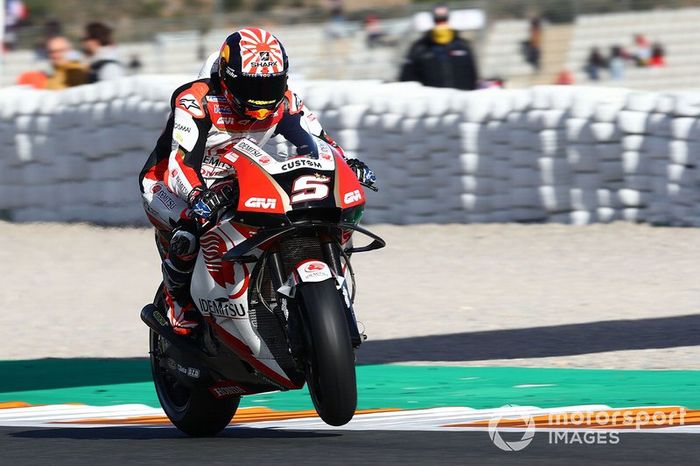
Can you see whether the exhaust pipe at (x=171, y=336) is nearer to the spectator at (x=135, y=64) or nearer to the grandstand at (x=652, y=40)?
the grandstand at (x=652, y=40)

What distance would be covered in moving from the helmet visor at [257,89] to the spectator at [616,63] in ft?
33.4

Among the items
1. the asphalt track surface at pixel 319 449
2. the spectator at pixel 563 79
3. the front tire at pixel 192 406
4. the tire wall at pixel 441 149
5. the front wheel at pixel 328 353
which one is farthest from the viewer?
the spectator at pixel 563 79

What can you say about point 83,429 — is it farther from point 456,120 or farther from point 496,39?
point 496,39

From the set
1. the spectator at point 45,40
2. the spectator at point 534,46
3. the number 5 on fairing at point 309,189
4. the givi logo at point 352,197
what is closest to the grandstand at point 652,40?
the spectator at point 534,46

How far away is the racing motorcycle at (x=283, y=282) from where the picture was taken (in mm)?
4988

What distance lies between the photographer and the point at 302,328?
16.6ft

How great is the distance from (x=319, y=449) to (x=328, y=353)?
0.49 meters

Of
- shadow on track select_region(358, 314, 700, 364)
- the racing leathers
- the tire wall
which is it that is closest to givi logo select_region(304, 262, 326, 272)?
the racing leathers

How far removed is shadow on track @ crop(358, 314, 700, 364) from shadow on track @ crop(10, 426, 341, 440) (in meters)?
2.16

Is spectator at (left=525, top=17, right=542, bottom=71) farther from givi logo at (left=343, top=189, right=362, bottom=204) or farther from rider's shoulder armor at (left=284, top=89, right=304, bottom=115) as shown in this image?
givi logo at (left=343, top=189, right=362, bottom=204)

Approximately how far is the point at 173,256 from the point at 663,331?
12.8ft

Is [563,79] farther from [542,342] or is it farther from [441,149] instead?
[542,342]

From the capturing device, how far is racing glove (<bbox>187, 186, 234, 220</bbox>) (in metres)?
5.34

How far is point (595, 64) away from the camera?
15680 millimetres
